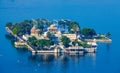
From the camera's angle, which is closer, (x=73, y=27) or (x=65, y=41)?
(x=65, y=41)

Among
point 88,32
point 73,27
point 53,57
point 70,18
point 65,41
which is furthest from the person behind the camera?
point 70,18

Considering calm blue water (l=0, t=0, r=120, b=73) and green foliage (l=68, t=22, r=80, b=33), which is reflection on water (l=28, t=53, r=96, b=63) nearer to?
calm blue water (l=0, t=0, r=120, b=73)

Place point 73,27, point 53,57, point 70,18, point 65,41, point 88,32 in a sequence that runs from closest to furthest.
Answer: point 53,57
point 65,41
point 88,32
point 73,27
point 70,18

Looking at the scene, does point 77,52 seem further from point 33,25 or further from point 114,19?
point 114,19

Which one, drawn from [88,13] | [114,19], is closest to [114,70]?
[114,19]

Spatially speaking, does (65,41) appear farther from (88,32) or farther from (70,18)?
(70,18)

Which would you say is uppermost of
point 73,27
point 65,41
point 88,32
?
point 73,27

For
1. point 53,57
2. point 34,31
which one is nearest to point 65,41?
point 53,57

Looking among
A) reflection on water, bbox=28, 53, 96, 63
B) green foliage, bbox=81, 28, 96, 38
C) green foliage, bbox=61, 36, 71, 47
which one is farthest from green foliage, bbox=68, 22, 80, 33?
reflection on water, bbox=28, 53, 96, 63
